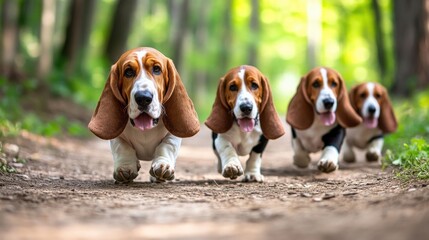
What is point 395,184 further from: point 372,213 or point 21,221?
point 21,221

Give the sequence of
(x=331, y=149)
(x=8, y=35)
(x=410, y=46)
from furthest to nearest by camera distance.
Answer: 1. (x=410, y=46)
2. (x=8, y=35)
3. (x=331, y=149)

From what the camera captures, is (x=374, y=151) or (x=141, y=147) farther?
(x=374, y=151)

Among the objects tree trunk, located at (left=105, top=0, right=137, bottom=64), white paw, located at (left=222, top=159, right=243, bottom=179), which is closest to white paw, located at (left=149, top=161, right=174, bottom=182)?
white paw, located at (left=222, top=159, right=243, bottom=179)

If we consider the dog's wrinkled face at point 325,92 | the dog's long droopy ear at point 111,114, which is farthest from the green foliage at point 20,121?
Result: the dog's wrinkled face at point 325,92

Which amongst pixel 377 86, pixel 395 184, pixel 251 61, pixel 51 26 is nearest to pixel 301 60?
pixel 251 61

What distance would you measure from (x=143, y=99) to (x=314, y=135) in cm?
272

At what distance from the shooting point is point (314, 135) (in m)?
7.53

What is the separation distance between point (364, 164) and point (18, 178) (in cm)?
430

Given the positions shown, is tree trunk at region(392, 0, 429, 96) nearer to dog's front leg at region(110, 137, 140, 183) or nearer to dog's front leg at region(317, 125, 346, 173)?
dog's front leg at region(317, 125, 346, 173)


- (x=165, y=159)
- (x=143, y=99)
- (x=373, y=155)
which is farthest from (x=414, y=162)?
(x=143, y=99)

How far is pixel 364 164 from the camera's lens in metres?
8.12

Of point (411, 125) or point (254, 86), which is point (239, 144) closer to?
point (254, 86)

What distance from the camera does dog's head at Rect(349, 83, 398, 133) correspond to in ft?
27.4

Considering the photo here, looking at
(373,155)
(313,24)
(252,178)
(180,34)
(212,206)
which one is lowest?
(212,206)
